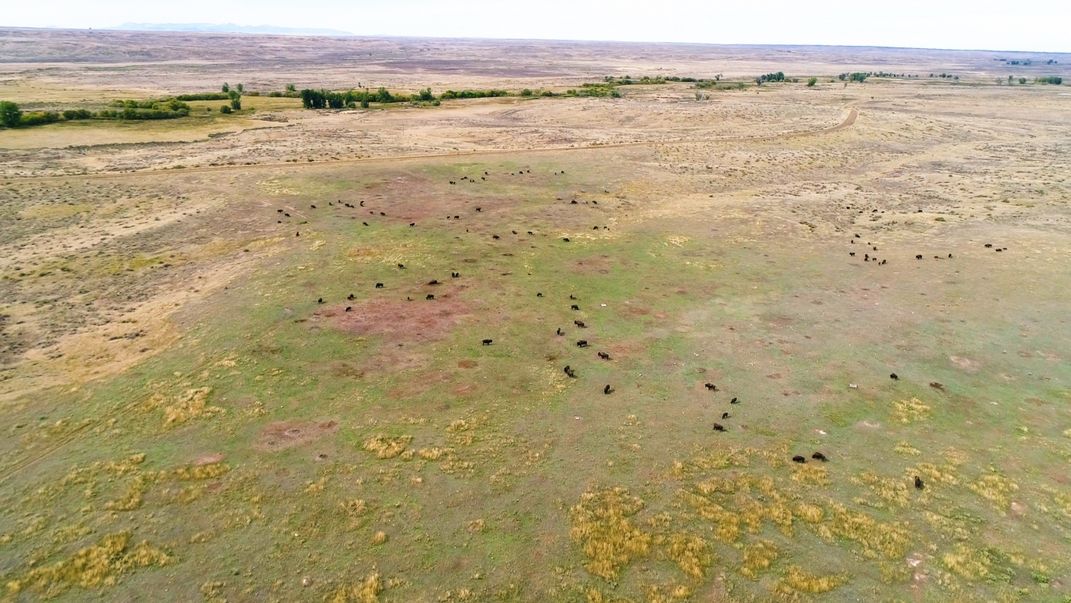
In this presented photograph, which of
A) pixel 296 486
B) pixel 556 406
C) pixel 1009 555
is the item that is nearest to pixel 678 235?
pixel 556 406

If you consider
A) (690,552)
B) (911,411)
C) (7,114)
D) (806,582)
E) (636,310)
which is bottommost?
(690,552)

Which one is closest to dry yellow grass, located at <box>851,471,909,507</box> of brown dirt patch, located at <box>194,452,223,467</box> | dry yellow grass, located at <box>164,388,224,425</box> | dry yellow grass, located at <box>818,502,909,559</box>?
dry yellow grass, located at <box>818,502,909,559</box>

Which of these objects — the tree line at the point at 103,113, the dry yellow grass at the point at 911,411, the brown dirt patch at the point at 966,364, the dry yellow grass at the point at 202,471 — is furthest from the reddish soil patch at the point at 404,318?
the tree line at the point at 103,113

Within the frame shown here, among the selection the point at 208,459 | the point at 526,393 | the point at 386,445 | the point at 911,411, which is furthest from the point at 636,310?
the point at 208,459

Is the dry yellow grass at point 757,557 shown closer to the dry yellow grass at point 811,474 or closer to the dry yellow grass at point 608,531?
the dry yellow grass at point 608,531

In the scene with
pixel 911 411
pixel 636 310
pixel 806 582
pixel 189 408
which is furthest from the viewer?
pixel 636 310

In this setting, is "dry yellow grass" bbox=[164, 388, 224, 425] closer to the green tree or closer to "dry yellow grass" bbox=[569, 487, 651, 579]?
"dry yellow grass" bbox=[569, 487, 651, 579]

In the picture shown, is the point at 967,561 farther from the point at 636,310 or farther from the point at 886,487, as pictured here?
the point at 636,310
